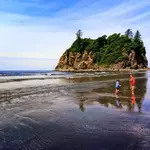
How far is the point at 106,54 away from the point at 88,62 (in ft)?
40.2

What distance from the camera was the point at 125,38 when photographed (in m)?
121

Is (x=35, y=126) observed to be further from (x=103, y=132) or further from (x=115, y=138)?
(x=115, y=138)

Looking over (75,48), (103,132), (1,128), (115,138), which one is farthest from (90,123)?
(75,48)

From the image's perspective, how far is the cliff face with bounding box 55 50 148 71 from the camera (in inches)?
4316

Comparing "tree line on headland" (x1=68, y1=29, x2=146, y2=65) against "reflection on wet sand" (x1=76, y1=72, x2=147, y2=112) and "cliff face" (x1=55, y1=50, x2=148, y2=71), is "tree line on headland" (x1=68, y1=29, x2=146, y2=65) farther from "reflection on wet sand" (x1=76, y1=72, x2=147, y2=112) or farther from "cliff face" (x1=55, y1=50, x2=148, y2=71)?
"reflection on wet sand" (x1=76, y1=72, x2=147, y2=112)

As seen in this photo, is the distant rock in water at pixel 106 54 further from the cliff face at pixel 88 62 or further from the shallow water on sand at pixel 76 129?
the shallow water on sand at pixel 76 129

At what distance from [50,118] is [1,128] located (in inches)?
101

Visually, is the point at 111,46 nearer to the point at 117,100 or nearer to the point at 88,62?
the point at 88,62

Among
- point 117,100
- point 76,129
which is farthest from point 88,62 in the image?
point 76,129

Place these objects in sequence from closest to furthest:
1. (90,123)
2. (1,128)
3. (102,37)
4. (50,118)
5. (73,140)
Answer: (73,140)
(1,128)
(90,123)
(50,118)
(102,37)

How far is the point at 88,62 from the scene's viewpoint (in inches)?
4993

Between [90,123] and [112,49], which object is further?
[112,49]

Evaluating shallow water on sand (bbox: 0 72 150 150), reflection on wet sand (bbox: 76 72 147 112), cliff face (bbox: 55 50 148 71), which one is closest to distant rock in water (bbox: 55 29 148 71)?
cliff face (bbox: 55 50 148 71)

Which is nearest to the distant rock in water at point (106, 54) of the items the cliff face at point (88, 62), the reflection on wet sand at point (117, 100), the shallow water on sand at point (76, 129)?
the cliff face at point (88, 62)
